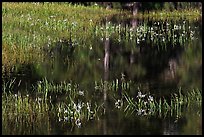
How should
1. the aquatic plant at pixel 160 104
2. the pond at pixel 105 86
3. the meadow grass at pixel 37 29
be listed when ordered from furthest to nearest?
the meadow grass at pixel 37 29 < the aquatic plant at pixel 160 104 < the pond at pixel 105 86

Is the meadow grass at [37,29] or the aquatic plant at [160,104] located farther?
the meadow grass at [37,29]

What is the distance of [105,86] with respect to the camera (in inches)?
476

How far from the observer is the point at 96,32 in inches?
899

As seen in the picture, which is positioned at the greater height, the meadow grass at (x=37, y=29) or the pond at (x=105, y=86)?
the meadow grass at (x=37, y=29)

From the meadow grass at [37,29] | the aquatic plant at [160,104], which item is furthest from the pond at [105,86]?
the meadow grass at [37,29]

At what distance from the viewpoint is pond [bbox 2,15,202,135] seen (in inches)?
354

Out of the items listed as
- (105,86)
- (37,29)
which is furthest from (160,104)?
(37,29)

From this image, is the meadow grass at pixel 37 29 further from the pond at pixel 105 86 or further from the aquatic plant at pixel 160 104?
the aquatic plant at pixel 160 104

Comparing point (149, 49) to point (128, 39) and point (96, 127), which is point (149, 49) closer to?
point (128, 39)

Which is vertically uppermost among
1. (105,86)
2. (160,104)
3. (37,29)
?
(37,29)

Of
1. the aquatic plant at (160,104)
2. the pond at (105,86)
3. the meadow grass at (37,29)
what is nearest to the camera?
the pond at (105,86)

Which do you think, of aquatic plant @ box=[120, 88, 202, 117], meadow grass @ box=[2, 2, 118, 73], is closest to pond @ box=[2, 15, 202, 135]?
aquatic plant @ box=[120, 88, 202, 117]

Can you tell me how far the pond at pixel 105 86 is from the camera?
29.5ft

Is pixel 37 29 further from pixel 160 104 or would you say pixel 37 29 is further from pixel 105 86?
pixel 160 104
